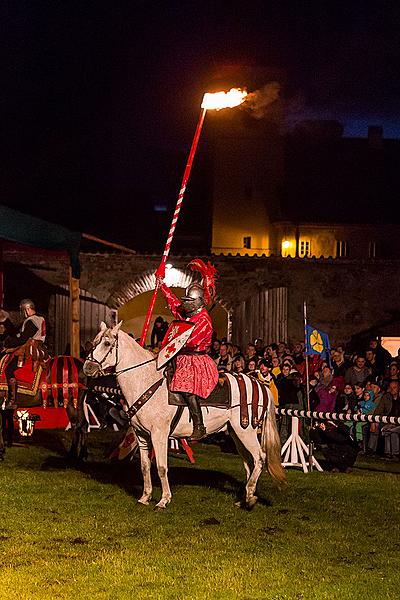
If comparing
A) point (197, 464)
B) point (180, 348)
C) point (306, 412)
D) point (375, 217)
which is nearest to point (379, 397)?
point (306, 412)

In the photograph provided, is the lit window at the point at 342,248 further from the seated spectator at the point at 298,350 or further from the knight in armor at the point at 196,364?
the knight in armor at the point at 196,364

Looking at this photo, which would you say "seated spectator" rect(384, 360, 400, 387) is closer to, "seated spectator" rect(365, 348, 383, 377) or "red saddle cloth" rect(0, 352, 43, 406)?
"seated spectator" rect(365, 348, 383, 377)

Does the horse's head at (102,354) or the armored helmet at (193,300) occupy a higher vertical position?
the armored helmet at (193,300)

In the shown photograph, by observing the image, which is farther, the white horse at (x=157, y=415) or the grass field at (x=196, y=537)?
the white horse at (x=157, y=415)

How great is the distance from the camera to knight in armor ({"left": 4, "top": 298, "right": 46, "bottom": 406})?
524 inches

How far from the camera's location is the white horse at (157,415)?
1001cm

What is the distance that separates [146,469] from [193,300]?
6.86 feet

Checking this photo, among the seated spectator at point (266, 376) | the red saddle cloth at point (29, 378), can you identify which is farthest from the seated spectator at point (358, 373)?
the red saddle cloth at point (29, 378)

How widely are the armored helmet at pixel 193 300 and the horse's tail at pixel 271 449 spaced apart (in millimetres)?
1552

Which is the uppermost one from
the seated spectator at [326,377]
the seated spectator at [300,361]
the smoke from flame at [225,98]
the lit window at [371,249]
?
the lit window at [371,249]

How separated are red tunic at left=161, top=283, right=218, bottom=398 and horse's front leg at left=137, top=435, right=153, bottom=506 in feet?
2.63

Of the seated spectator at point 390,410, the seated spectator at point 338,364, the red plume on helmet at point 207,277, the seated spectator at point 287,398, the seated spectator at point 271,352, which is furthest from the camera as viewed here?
the seated spectator at point 271,352

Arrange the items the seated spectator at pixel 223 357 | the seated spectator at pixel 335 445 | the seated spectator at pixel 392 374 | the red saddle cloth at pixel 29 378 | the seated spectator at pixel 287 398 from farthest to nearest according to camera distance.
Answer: the seated spectator at pixel 223 357
the seated spectator at pixel 392 374
the seated spectator at pixel 287 398
the red saddle cloth at pixel 29 378
the seated spectator at pixel 335 445

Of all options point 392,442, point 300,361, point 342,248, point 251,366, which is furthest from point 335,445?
point 342,248
